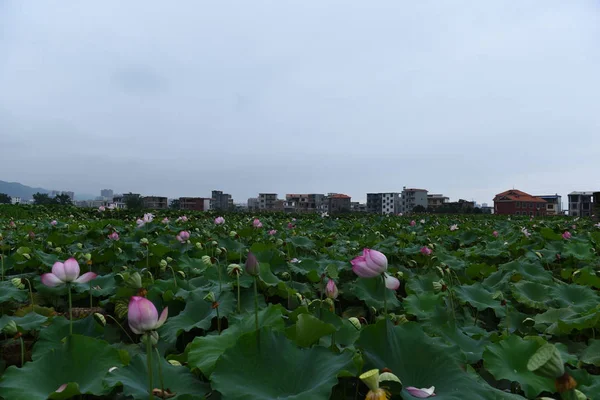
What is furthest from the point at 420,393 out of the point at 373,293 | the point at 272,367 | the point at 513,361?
the point at 373,293

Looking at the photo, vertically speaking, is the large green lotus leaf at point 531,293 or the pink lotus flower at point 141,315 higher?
the pink lotus flower at point 141,315

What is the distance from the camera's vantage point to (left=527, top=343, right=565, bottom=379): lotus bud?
0.62 metres

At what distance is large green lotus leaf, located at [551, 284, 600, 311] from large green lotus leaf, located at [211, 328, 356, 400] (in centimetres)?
166

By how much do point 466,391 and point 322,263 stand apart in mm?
1776

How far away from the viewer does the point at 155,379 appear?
100 centimetres

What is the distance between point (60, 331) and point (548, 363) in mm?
1450

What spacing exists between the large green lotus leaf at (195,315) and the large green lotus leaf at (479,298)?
119 cm

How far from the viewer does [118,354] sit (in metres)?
1.13

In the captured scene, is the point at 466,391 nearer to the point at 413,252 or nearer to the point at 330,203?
the point at 413,252

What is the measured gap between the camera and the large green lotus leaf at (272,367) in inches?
34.5

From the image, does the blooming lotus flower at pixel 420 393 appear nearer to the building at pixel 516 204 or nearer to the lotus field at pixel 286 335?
the lotus field at pixel 286 335

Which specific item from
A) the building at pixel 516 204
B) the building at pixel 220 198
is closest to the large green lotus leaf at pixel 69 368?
the building at pixel 516 204

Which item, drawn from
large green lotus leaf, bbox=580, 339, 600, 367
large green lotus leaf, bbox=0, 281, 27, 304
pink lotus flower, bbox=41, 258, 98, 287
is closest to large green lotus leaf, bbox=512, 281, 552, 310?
large green lotus leaf, bbox=580, 339, 600, 367

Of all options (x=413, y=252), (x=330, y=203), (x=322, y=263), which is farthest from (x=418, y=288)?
(x=330, y=203)
